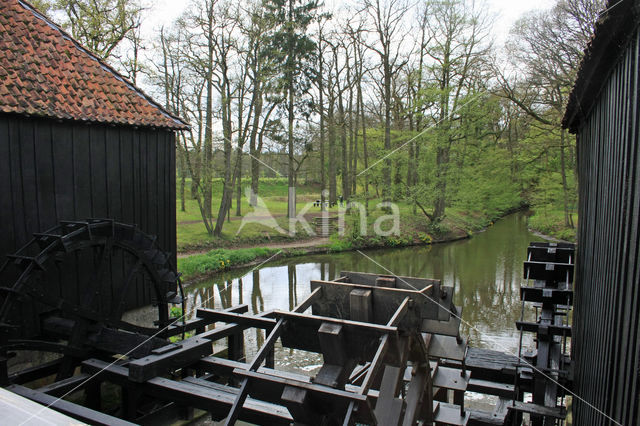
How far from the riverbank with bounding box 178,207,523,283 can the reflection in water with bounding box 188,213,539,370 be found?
0.50 meters

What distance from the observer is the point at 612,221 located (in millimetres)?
3816

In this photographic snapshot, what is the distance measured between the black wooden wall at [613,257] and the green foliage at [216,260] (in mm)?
13477

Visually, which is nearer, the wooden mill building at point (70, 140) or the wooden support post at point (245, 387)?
the wooden support post at point (245, 387)

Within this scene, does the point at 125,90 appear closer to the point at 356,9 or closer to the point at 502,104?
the point at 356,9

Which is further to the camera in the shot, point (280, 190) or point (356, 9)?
point (280, 190)

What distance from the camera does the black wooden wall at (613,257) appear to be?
293cm

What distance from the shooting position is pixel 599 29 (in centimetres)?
329

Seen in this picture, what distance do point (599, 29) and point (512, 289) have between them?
1339 cm

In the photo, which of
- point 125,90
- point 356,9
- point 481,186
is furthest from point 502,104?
point 125,90

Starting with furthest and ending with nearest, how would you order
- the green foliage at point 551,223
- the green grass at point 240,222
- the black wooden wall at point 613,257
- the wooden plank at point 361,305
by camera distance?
the green foliage at point 551,223
the green grass at point 240,222
the wooden plank at point 361,305
the black wooden wall at point 613,257

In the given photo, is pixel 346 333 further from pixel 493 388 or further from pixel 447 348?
pixel 493 388

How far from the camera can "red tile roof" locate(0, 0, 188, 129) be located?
6855 mm

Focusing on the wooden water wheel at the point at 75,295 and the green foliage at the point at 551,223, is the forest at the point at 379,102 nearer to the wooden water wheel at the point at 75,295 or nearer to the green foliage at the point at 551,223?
the green foliage at the point at 551,223

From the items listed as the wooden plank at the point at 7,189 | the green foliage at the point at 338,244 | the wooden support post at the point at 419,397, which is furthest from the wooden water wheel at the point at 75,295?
the green foliage at the point at 338,244
